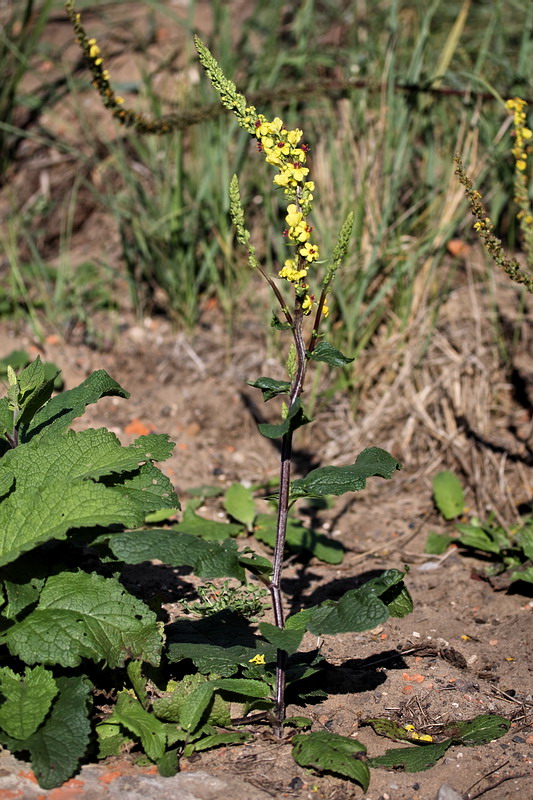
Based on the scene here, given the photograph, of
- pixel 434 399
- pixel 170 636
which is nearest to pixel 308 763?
pixel 170 636

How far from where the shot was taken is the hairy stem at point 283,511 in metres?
1.98

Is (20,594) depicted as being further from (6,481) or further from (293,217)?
(293,217)

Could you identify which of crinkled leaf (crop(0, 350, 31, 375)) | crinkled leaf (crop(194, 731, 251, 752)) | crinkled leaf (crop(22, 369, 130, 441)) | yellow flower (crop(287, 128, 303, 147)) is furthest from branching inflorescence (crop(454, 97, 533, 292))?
crinkled leaf (crop(0, 350, 31, 375))

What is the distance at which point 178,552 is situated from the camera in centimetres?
187

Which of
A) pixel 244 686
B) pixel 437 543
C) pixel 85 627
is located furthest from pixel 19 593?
pixel 437 543

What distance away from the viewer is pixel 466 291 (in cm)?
420

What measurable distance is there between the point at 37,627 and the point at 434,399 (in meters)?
2.29

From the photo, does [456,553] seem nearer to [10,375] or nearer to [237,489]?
[237,489]

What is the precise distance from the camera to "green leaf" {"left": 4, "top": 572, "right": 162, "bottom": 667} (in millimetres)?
1904

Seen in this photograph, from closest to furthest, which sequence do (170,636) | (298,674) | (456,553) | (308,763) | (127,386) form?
(308,763) < (298,674) < (170,636) < (456,553) < (127,386)

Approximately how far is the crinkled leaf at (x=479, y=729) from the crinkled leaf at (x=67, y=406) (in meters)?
1.21

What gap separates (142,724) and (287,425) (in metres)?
0.79

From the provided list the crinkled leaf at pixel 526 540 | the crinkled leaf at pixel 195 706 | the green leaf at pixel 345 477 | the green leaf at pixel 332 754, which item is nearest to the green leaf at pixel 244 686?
the crinkled leaf at pixel 195 706

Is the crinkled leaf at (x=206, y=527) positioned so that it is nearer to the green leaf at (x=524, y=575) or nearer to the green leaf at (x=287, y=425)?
the green leaf at (x=524, y=575)
